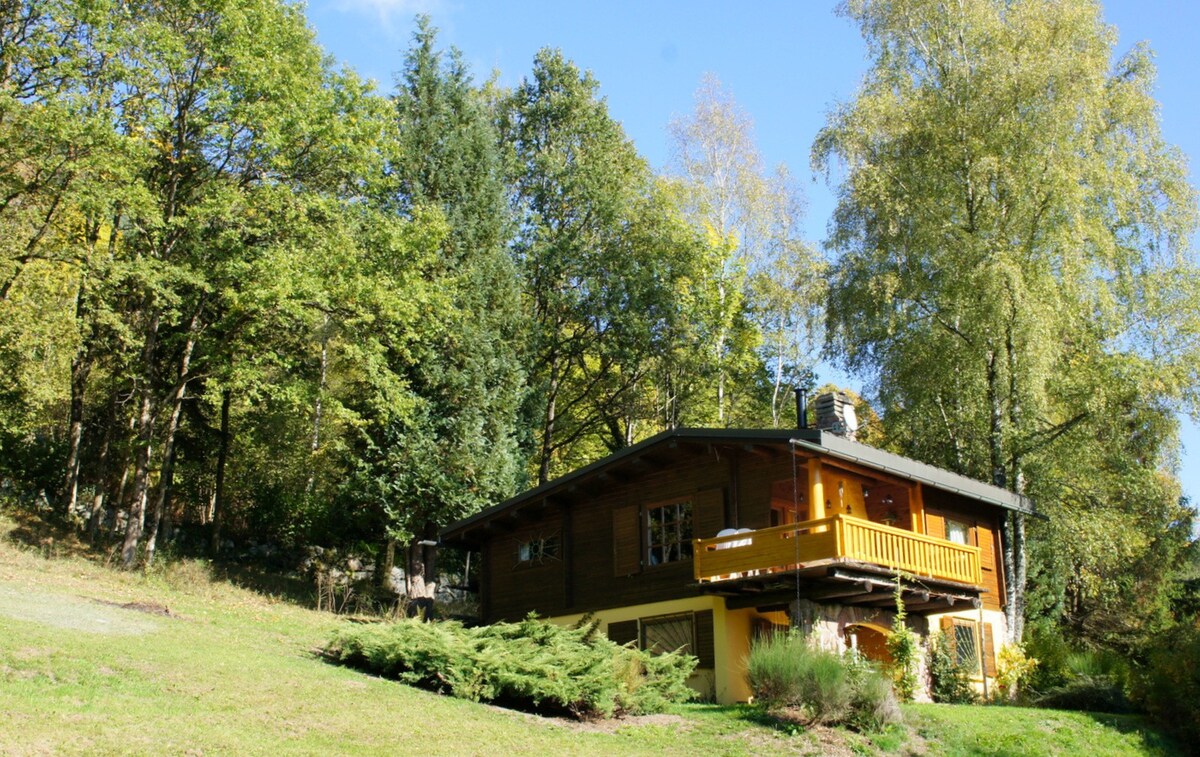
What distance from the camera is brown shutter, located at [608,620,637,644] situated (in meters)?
23.2

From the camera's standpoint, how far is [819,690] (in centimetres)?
1664

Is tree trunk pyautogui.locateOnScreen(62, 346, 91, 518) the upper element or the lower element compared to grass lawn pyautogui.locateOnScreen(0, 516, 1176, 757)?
upper

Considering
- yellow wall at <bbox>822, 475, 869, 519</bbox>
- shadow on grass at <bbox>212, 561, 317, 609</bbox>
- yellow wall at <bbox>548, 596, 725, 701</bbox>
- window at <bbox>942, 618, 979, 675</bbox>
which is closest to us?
yellow wall at <bbox>548, 596, 725, 701</bbox>

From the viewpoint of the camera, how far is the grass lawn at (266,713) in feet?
40.5

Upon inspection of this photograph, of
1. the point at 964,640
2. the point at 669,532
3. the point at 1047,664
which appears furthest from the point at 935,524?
the point at 669,532

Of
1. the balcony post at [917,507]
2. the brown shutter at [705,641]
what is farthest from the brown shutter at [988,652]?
the brown shutter at [705,641]

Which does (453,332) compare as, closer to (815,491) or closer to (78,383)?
(78,383)

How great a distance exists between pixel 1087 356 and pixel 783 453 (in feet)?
34.9

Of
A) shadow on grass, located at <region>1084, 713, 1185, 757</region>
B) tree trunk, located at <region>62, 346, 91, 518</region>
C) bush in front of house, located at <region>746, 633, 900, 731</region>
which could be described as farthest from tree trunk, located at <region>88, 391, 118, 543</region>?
shadow on grass, located at <region>1084, 713, 1185, 757</region>

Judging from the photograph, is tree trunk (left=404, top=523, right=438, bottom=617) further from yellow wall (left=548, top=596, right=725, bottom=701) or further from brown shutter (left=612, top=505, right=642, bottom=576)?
brown shutter (left=612, top=505, right=642, bottom=576)

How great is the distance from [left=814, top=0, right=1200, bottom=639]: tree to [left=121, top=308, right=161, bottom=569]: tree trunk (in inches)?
743

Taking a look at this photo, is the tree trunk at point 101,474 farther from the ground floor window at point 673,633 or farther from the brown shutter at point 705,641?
the brown shutter at point 705,641

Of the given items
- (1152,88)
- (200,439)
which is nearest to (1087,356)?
(1152,88)

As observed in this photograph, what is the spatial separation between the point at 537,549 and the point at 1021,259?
563 inches
